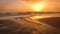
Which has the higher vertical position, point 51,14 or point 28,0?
point 28,0

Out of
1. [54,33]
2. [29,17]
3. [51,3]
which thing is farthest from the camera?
[51,3]

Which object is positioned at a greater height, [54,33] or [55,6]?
[55,6]

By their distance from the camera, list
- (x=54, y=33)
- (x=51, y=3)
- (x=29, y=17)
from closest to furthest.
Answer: (x=54, y=33) → (x=29, y=17) → (x=51, y=3)

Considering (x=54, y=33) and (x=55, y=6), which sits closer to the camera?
(x=54, y=33)

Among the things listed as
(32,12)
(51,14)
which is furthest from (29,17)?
(51,14)

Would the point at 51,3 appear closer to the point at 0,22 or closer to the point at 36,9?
the point at 36,9

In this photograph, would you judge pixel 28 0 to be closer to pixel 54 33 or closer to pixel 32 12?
pixel 32 12

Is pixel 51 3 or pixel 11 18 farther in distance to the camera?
pixel 51 3

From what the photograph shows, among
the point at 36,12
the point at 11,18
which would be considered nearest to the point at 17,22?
the point at 11,18
